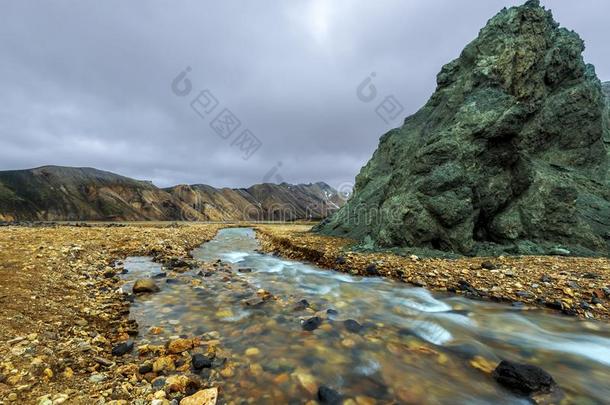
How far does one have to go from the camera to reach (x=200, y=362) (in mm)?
5355

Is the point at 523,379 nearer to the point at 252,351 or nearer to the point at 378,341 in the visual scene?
the point at 378,341

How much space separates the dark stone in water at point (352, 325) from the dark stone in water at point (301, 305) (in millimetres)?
1565

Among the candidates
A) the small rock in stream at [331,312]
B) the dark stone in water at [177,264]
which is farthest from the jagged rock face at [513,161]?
the dark stone in water at [177,264]

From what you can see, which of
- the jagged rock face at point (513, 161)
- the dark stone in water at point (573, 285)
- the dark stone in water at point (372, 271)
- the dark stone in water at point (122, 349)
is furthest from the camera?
the jagged rock face at point (513, 161)

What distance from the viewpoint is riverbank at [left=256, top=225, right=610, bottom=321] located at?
9.03m

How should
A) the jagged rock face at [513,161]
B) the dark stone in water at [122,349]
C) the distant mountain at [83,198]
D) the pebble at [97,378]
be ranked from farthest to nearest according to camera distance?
the distant mountain at [83,198], the jagged rock face at [513,161], the dark stone in water at [122,349], the pebble at [97,378]

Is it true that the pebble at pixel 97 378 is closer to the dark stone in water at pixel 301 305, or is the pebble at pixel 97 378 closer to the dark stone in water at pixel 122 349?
the dark stone in water at pixel 122 349

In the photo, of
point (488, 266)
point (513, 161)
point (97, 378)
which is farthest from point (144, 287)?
point (513, 161)

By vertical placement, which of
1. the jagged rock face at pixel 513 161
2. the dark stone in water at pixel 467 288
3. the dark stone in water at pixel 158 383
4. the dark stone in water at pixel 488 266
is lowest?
the dark stone in water at pixel 158 383

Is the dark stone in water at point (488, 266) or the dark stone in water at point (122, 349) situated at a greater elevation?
the dark stone in water at point (488, 266)

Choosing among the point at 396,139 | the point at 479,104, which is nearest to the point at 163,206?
the point at 396,139

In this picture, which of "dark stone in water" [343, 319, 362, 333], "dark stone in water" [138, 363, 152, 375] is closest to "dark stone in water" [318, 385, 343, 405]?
"dark stone in water" [343, 319, 362, 333]

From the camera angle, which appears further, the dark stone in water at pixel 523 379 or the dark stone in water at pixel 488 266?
the dark stone in water at pixel 488 266

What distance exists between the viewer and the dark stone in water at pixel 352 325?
733cm
